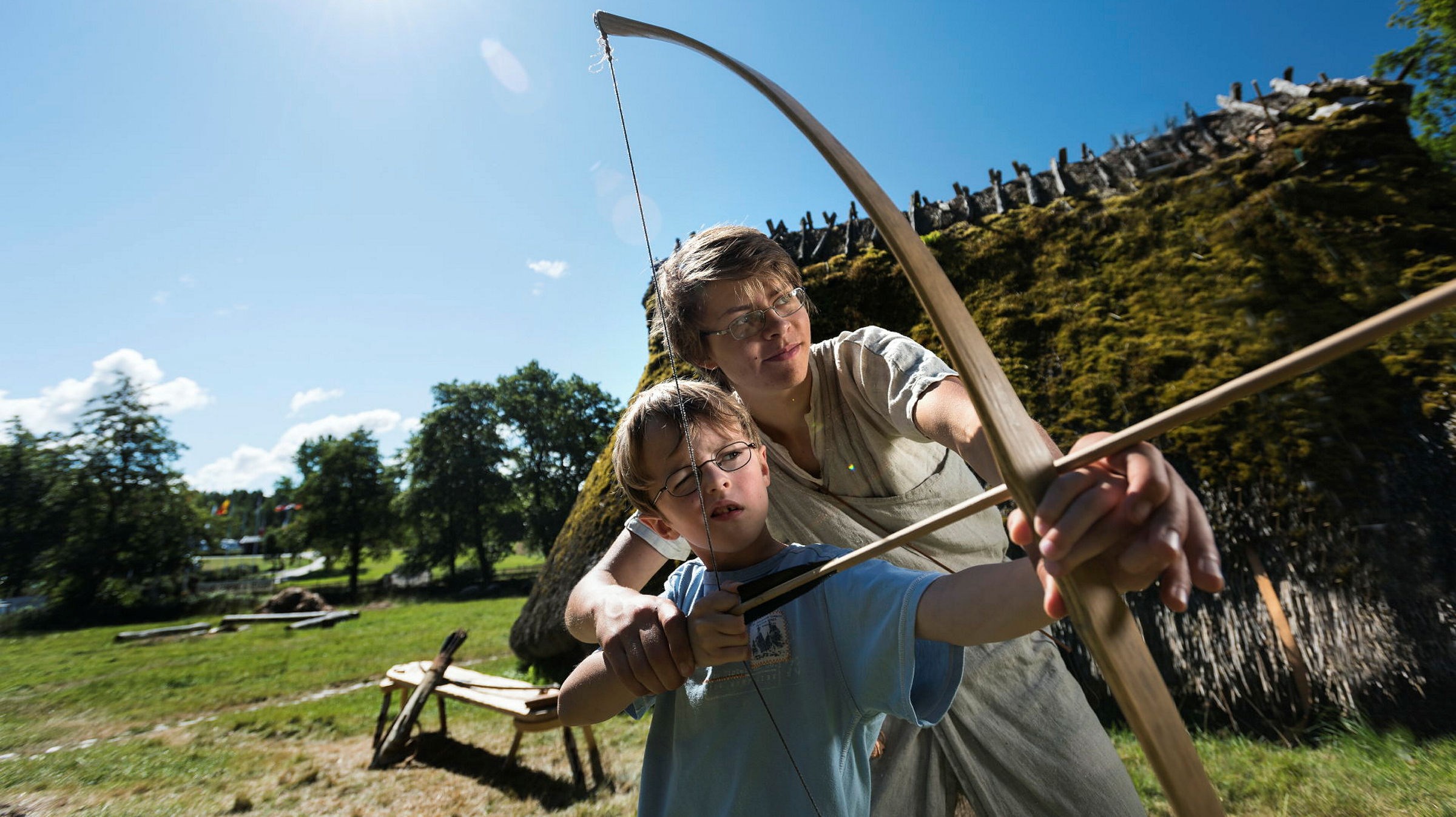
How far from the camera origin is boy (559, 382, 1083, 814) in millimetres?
922

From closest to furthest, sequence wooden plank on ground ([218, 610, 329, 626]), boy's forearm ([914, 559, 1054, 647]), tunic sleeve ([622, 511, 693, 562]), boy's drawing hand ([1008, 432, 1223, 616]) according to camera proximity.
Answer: boy's drawing hand ([1008, 432, 1223, 616]) < boy's forearm ([914, 559, 1054, 647]) < tunic sleeve ([622, 511, 693, 562]) < wooden plank on ground ([218, 610, 329, 626])

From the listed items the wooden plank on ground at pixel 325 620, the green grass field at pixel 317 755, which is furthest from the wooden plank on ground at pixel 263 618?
the green grass field at pixel 317 755

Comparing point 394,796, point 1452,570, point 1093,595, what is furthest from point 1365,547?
point 394,796

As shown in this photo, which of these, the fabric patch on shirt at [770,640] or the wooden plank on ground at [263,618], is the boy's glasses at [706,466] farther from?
the wooden plank on ground at [263,618]

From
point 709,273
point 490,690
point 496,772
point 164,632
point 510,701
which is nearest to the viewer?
point 709,273

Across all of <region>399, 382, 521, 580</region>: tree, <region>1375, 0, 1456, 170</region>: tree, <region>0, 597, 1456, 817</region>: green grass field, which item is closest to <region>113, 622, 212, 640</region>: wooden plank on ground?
<region>0, 597, 1456, 817</region>: green grass field

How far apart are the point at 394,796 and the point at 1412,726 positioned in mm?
6189

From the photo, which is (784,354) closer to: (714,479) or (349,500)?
(714,479)

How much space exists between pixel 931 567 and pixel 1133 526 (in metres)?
1.02

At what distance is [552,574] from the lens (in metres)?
7.73

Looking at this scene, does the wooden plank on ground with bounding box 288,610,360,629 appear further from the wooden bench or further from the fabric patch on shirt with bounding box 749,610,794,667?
the fabric patch on shirt with bounding box 749,610,794,667

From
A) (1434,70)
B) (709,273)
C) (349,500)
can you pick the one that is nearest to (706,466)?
(709,273)

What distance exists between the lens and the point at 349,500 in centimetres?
2752

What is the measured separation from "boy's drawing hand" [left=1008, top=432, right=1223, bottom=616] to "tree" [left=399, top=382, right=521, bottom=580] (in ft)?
87.3
